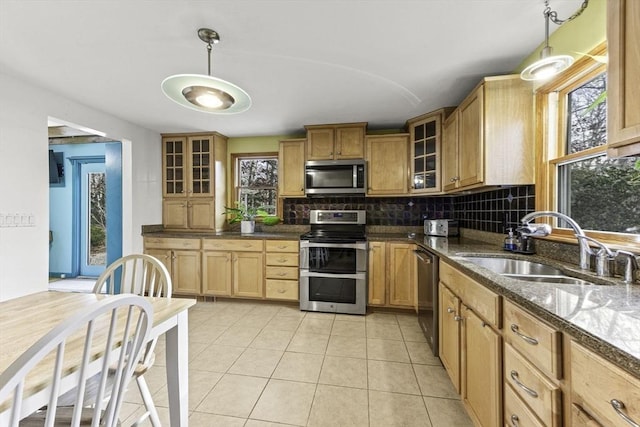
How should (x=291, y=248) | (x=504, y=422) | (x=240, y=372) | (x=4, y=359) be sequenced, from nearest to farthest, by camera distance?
(x=4, y=359) < (x=504, y=422) < (x=240, y=372) < (x=291, y=248)

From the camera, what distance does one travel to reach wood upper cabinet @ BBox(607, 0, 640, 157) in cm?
87

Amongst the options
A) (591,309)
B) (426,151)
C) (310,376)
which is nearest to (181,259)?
(310,376)

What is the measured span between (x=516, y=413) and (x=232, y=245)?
9.97 feet

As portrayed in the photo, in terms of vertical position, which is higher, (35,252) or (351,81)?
(351,81)

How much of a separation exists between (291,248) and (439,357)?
1870 mm

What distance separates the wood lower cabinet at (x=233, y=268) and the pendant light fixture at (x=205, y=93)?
2.12m

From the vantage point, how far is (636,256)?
3.91 feet

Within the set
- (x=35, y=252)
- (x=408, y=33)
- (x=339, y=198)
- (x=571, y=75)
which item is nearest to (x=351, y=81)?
(x=408, y=33)

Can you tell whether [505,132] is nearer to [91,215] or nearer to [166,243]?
[166,243]

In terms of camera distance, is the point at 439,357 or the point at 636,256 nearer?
the point at 636,256

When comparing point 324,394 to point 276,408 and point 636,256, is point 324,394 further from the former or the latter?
point 636,256

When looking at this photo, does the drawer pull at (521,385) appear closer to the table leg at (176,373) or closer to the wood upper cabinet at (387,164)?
the table leg at (176,373)

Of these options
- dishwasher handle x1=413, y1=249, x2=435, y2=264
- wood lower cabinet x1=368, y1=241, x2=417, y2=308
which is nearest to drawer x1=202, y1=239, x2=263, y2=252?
wood lower cabinet x1=368, y1=241, x2=417, y2=308

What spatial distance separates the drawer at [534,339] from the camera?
816 millimetres
